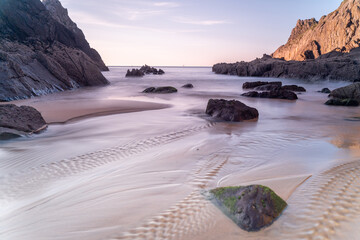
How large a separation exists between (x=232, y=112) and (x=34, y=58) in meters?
13.3

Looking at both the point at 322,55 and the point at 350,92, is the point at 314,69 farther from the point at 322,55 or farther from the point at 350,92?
the point at 350,92

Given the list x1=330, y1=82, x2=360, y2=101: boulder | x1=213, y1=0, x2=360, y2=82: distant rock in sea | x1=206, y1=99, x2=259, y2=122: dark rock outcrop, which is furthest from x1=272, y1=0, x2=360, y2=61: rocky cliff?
x1=206, y1=99, x2=259, y2=122: dark rock outcrop

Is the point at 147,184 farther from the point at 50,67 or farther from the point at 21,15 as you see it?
the point at 21,15

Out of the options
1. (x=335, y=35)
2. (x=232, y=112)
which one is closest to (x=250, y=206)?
(x=232, y=112)

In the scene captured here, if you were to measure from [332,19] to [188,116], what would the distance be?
7864cm

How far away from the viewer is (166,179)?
350 centimetres

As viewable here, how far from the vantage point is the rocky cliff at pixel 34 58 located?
11.8m

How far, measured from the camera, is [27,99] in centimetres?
1141

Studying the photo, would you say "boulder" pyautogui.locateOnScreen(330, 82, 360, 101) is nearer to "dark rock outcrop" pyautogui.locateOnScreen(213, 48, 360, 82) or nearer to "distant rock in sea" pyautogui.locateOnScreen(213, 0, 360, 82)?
"distant rock in sea" pyautogui.locateOnScreen(213, 0, 360, 82)

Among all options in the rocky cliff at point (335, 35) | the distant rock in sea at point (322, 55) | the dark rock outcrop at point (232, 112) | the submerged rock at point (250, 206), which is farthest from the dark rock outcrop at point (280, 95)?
the rocky cliff at point (335, 35)

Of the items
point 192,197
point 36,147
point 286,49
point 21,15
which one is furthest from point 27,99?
point 286,49

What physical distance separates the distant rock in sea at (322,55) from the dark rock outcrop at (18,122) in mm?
30271

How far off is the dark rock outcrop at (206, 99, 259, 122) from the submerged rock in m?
4.94

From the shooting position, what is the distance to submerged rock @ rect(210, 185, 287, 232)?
2459 mm
